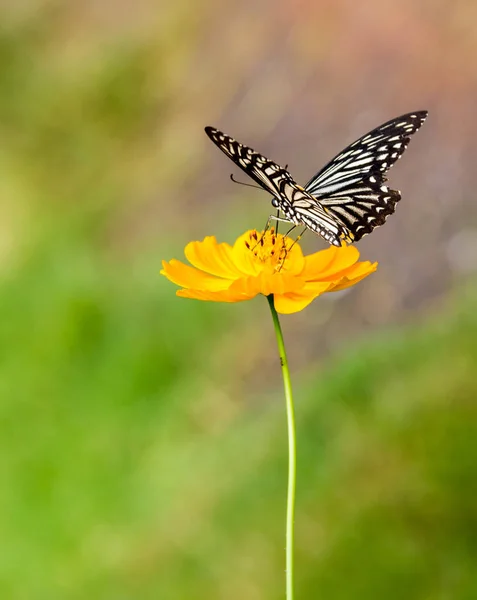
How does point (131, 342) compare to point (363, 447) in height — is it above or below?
above

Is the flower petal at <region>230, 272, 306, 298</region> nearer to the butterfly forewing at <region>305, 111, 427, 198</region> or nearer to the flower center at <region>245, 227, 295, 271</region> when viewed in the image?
the flower center at <region>245, 227, 295, 271</region>

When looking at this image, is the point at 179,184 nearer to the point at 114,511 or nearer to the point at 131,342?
the point at 131,342

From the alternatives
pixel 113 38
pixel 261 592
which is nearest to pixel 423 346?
pixel 261 592

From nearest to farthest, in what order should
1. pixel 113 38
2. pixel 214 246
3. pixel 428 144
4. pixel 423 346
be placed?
pixel 214 246 < pixel 423 346 < pixel 428 144 < pixel 113 38

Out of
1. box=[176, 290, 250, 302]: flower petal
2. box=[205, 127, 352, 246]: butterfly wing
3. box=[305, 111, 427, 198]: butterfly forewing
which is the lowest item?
box=[176, 290, 250, 302]: flower petal

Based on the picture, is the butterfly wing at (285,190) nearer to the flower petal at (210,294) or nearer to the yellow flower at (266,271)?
the yellow flower at (266,271)

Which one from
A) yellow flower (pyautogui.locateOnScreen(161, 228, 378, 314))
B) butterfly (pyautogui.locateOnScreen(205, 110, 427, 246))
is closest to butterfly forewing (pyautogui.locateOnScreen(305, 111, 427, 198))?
butterfly (pyautogui.locateOnScreen(205, 110, 427, 246))
